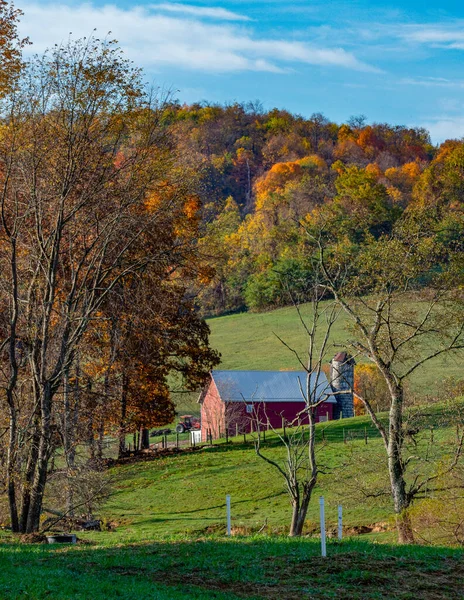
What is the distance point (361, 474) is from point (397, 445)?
1770 millimetres

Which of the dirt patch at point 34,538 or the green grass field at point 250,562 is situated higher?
the green grass field at point 250,562

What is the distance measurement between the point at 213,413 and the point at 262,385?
5.19m

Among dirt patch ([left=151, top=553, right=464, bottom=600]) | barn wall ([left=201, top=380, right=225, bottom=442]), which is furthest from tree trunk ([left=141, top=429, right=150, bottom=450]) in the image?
dirt patch ([left=151, top=553, right=464, bottom=600])

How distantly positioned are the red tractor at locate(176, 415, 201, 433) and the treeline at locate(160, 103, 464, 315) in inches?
437

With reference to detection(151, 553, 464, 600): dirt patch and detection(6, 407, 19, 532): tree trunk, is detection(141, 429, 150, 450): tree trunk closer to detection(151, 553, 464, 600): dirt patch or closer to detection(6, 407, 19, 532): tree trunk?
→ detection(6, 407, 19, 532): tree trunk

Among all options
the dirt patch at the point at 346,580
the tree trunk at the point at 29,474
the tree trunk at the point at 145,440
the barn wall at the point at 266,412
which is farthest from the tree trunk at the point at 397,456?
the barn wall at the point at 266,412

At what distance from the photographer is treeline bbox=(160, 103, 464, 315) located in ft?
261

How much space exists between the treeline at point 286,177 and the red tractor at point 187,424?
1109 centimetres

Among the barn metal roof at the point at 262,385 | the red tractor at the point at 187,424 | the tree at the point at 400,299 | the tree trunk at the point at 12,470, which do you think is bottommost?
the red tractor at the point at 187,424

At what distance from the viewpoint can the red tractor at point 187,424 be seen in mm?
60409

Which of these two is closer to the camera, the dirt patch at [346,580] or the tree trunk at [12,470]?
the dirt patch at [346,580]

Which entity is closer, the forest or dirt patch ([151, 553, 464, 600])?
dirt patch ([151, 553, 464, 600])

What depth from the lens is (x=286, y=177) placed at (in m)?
109

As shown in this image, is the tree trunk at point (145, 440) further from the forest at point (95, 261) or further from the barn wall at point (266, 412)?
the forest at point (95, 261)
